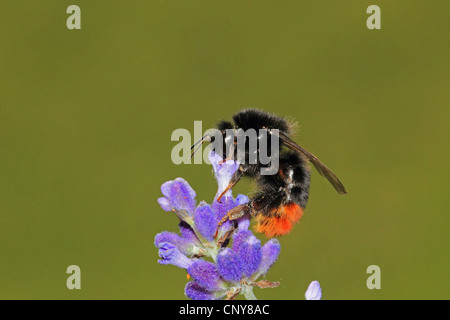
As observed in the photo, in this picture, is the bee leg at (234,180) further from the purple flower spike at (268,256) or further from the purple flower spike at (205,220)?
the purple flower spike at (268,256)

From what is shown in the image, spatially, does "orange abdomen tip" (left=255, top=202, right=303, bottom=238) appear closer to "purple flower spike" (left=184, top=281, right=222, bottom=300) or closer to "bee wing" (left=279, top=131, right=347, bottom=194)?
"bee wing" (left=279, top=131, right=347, bottom=194)

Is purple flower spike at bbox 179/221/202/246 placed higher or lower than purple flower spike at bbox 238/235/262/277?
higher

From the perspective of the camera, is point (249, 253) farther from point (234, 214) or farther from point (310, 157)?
point (310, 157)

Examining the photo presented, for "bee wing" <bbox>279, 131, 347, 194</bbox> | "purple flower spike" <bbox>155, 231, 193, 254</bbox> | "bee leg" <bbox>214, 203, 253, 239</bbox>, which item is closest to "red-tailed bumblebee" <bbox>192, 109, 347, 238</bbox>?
"bee wing" <bbox>279, 131, 347, 194</bbox>

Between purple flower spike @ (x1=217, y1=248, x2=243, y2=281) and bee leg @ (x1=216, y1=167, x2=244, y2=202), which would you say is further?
bee leg @ (x1=216, y1=167, x2=244, y2=202)

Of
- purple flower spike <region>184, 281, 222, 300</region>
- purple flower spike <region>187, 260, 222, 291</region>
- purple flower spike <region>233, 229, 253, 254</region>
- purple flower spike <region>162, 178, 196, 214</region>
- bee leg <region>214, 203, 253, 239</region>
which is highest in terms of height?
purple flower spike <region>162, 178, 196, 214</region>

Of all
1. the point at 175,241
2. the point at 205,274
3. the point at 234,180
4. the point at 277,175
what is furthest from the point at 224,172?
the point at 205,274
